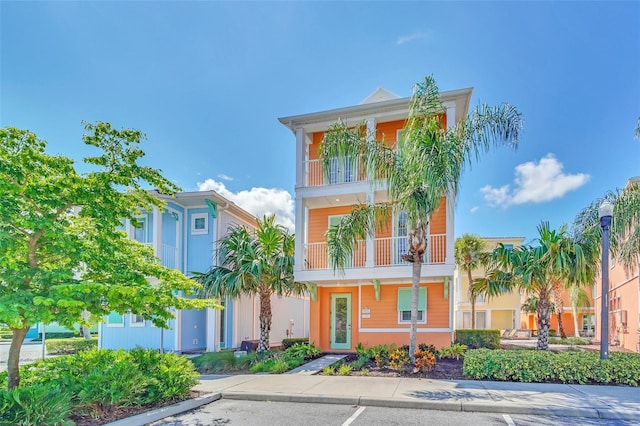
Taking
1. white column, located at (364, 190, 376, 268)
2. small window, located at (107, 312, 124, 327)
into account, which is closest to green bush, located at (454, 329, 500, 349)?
white column, located at (364, 190, 376, 268)

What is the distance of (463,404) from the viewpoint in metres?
7.30

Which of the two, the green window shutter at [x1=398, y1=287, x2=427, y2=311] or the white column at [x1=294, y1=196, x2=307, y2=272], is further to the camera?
the green window shutter at [x1=398, y1=287, x2=427, y2=311]

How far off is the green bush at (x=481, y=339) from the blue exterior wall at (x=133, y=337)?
40.2 ft

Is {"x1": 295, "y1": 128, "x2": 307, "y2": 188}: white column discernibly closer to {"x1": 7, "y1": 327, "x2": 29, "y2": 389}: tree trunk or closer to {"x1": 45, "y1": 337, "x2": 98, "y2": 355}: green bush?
{"x1": 7, "y1": 327, "x2": 29, "y2": 389}: tree trunk

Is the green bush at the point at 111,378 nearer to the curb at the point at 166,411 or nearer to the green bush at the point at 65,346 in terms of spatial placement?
the curb at the point at 166,411

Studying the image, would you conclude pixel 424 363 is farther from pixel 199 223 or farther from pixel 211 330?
pixel 199 223

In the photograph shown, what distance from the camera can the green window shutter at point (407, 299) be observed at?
1466 cm

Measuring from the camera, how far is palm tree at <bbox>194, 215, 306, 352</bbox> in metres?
13.3

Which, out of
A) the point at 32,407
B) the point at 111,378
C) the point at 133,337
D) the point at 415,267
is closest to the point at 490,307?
the point at 415,267

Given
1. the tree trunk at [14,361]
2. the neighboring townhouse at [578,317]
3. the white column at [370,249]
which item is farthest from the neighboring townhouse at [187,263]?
the neighboring townhouse at [578,317]

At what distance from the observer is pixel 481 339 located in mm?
17172

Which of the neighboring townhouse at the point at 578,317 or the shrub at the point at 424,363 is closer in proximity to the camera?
the shrub at the point at 424,363

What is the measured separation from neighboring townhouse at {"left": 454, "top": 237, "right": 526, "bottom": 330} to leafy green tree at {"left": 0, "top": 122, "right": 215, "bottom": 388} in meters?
30.0

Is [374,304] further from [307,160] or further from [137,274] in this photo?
[137,274]
